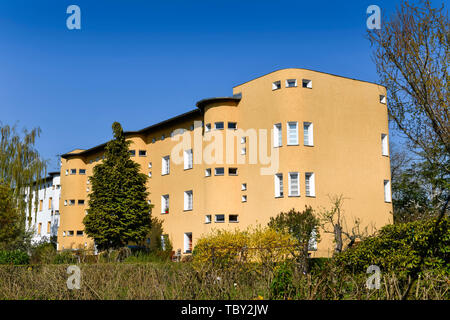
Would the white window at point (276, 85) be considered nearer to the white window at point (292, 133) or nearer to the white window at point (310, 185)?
the white window at point (292, 133)

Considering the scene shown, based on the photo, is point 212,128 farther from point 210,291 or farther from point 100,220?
point 210,291

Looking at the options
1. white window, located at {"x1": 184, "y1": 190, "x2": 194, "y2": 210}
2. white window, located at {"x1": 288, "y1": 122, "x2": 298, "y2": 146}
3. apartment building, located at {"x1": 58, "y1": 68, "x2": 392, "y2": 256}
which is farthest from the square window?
white window, located at {"x1": 184, "y1": 190, "x2": 194, "y2": 210}

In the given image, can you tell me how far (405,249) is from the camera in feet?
36.5

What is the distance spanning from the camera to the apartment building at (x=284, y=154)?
28.5 meters

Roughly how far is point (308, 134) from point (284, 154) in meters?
1.96

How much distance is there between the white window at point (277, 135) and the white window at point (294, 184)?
1.92 metres

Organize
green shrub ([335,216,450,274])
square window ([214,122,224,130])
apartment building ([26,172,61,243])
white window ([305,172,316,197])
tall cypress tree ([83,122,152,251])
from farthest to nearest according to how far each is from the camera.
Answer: apartment building ([26,172,61,243])
tall cypress tree ([83,122,152,251])
square window ([214,122,224,130])
white window ([305,172,316,197])
green shrub ([335,216,450,274])

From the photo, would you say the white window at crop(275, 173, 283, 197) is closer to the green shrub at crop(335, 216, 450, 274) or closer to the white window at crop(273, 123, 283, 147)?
the white window at crop(273, 123, 283, 147)

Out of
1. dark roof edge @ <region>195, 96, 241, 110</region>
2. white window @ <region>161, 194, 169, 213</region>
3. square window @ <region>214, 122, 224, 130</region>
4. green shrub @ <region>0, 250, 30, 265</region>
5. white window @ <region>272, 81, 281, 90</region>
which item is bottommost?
green shrub @ <region>0, 250, 30, 265</region>

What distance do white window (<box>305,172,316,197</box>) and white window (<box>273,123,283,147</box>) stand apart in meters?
2.35

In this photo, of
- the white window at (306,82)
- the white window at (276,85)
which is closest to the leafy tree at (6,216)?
the white window at (276,85)

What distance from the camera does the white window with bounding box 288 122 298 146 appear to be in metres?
28.6

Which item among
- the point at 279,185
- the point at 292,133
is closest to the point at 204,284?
the point at 279,185
